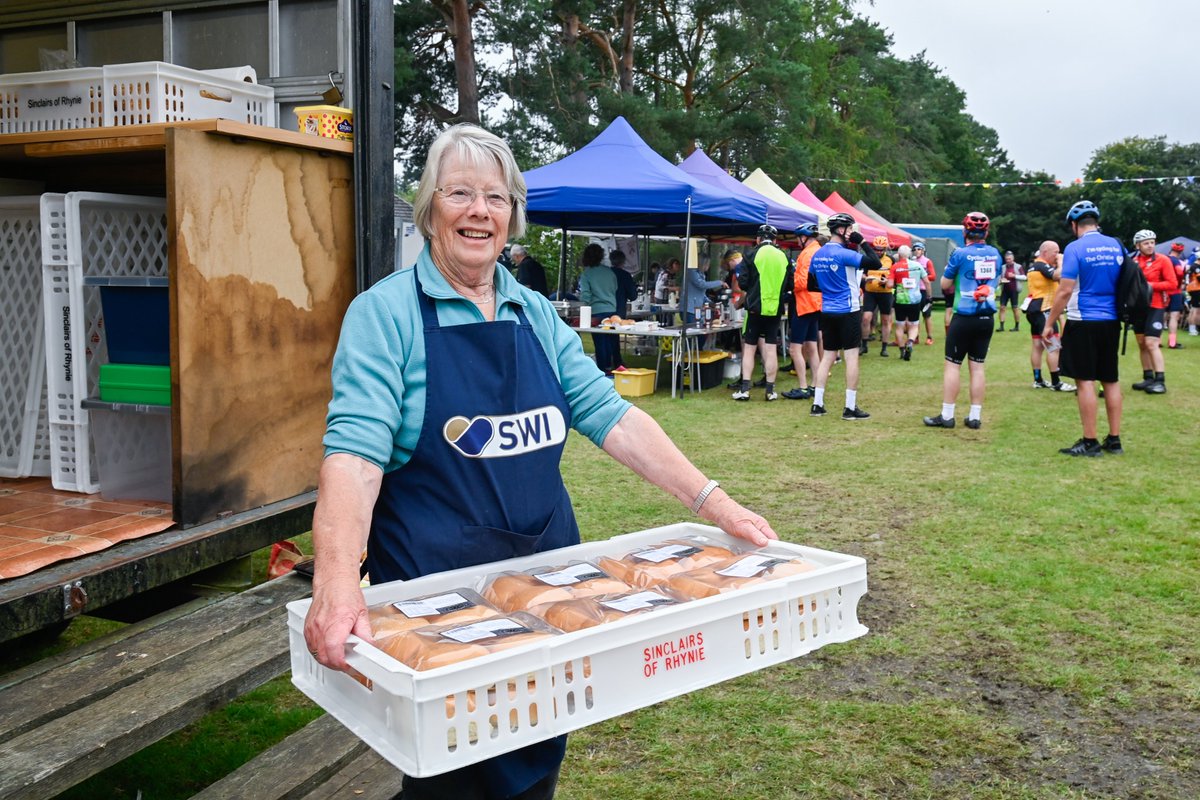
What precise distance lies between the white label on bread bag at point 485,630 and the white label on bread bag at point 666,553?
0.51 metres

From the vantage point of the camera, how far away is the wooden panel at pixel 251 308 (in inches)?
106

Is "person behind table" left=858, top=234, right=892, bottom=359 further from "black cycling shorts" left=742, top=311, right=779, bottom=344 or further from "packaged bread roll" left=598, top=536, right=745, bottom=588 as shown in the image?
"packaged bread roll" left=598, top=536, right=745, bottom=588

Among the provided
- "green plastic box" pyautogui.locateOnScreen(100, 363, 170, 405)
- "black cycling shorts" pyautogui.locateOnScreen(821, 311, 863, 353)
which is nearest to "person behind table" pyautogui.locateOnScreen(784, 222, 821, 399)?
"black cycling shorts" pyautogui.locateOnScreen(821, 311, 863, 353)

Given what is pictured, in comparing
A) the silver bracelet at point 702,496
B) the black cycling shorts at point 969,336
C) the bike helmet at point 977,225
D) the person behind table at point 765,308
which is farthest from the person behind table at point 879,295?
the silver bracelet at point 702,496

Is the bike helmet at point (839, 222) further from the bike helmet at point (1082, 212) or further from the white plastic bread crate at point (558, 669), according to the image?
the white plastic bread crate at point (558, 669)

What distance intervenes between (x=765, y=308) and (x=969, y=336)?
310 cm

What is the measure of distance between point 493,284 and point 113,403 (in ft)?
5.35

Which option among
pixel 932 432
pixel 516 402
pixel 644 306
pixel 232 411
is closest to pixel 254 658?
pixel 232 411

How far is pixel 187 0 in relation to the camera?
3598 mm

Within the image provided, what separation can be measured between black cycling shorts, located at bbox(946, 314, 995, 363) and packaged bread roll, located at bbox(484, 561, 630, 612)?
27.3 feet

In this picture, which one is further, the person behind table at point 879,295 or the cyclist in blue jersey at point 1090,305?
the person behind table at point 879,295

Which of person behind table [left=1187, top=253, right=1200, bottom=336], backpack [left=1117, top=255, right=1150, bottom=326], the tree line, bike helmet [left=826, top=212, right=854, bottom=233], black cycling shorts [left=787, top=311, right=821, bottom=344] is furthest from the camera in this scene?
the tree line

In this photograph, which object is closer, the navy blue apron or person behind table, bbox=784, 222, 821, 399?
the navy blue apron

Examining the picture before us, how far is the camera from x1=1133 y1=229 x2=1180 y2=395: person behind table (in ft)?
41.9
